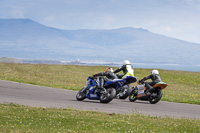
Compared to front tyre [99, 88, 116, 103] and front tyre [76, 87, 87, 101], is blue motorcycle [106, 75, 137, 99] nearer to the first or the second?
front tyre [99, 88, 116, 103]

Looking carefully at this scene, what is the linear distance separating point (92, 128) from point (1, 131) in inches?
95.2

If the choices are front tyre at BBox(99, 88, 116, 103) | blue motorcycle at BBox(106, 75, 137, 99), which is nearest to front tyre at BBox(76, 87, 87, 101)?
front tyre at BBox(99, 88, 116, 103)

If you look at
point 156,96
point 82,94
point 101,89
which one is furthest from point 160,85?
point 82,94

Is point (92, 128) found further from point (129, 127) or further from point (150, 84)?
point (150, 84)

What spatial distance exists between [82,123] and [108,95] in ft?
22.7

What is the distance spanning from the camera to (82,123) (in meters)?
10.8

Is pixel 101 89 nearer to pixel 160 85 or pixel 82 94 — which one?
pixel 82 94

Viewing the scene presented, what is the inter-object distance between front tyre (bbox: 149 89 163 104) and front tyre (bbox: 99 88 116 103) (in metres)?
2.54

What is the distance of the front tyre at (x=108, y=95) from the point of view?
17.4 metres

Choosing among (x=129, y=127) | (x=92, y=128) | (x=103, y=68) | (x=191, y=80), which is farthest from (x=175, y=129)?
(x=103, y=68)

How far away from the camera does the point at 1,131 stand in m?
9.09

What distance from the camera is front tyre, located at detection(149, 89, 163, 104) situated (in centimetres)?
1862

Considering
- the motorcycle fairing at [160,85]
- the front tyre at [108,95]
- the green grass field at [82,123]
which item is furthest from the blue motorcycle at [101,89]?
the green grass field at [82,123]

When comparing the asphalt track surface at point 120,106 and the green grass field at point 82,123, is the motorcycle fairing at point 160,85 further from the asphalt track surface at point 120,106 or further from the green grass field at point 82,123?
the green grass field at point 82,123
